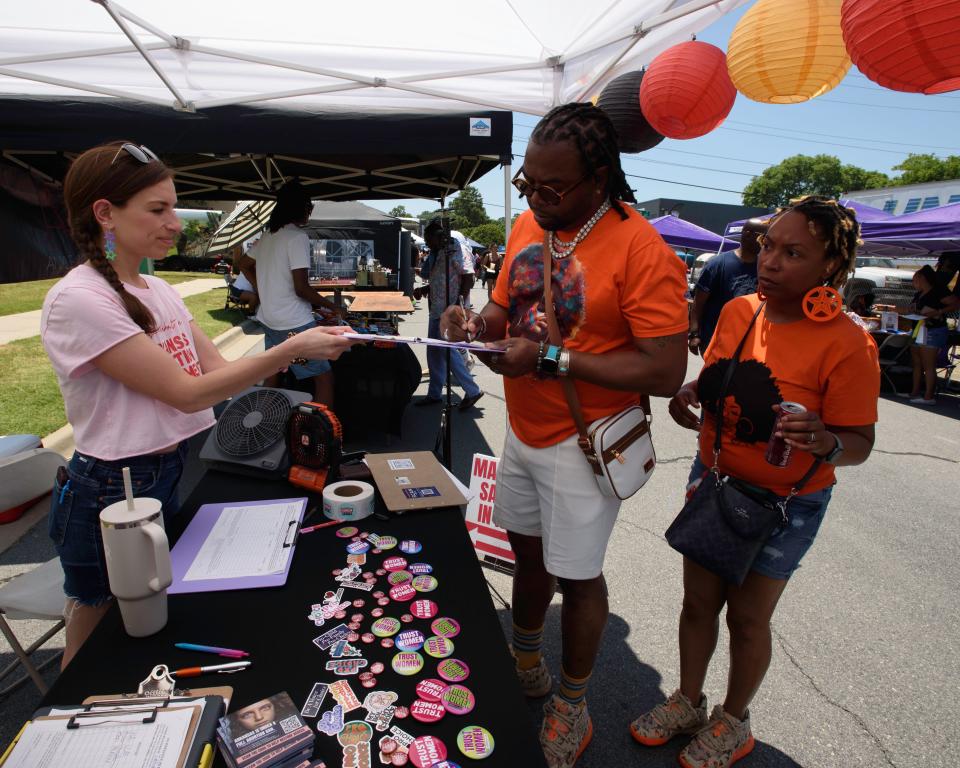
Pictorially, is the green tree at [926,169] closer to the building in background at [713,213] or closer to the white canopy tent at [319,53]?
the building in background at [713,213]

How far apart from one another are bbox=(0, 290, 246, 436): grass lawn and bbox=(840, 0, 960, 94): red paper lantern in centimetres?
406

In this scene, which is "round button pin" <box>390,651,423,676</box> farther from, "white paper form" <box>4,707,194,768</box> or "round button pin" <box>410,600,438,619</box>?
"white paper form" <box>4,707,194,768</box>

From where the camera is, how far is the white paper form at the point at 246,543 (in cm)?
129

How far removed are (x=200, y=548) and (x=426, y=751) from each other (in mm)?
834

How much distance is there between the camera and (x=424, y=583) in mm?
1285

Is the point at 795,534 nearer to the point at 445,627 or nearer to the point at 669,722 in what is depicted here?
the point at 669,722

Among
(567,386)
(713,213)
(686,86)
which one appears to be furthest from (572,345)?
(713,213)

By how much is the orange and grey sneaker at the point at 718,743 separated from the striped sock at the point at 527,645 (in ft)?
1.86

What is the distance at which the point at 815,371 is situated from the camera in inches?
56.9

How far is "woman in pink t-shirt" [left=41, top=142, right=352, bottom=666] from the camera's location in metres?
1.27

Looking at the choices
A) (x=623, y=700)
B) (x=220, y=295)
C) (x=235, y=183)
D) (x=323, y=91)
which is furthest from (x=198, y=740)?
(x=220, y=295)

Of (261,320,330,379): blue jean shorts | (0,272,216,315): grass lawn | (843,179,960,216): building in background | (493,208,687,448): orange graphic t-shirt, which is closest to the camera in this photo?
(493,208,687,448): orange graphic t-shirt

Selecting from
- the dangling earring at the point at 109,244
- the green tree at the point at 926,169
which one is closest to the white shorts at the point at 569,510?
the dangling earring at the point at 109,244

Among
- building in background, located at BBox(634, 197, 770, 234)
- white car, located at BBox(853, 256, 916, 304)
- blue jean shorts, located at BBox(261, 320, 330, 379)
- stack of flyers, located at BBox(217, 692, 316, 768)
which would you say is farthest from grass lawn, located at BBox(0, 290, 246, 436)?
building in background, located at BBox(634, 197, 770, 234)
